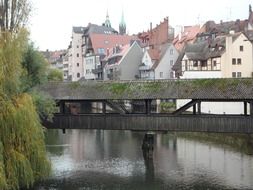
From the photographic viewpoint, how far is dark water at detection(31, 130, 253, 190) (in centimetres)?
1684

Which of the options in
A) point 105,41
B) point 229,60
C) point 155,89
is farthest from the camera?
point 105,41

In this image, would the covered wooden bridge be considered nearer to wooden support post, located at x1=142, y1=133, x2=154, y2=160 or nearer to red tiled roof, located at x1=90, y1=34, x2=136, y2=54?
wooden support post, located at x1=142, y1=133, x2=154, y2=160

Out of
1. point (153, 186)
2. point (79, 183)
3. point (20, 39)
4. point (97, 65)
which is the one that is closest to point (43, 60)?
point (20, 39)

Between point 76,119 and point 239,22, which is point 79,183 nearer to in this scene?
point 76,119

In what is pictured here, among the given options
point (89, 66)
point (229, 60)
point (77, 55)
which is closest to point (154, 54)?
point (229, 60)

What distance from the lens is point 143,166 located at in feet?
65.9

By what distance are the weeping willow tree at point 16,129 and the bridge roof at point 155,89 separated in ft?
19.3

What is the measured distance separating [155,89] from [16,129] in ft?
24.8

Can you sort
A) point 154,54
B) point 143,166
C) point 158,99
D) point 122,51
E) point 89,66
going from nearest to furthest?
point 158,99, point 143,166, point 154,54, point 122,51, point 89,66

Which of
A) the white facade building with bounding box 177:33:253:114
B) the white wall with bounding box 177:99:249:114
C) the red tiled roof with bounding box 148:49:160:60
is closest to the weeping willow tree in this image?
the white wall with bounding box 177:99:249:114

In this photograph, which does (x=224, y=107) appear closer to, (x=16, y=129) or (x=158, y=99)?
(x=158, y=99)

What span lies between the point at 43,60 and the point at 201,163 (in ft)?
26.9

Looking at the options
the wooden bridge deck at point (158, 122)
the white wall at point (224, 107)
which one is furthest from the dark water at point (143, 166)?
the white wall at point (224, 107)

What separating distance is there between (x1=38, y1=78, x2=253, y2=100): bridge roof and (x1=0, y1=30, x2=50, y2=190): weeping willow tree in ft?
19.3
